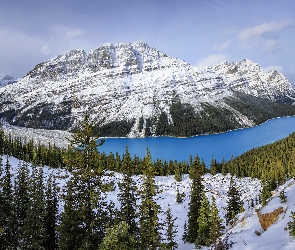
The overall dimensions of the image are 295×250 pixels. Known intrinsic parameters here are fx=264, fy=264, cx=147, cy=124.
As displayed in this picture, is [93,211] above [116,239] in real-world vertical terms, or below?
above

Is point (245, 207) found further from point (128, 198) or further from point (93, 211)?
point (93, 211)

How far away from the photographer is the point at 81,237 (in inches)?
925

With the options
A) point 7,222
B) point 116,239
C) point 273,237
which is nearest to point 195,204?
point 7,222

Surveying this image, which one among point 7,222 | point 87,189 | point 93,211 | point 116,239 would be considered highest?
point 87,189

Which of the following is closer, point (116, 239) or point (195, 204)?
point (116, 239)

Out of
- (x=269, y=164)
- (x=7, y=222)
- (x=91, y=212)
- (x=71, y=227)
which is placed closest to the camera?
(x=91, y=212)

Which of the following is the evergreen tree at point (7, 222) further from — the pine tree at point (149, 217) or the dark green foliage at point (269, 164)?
the dark green foliage at point (269, 164)

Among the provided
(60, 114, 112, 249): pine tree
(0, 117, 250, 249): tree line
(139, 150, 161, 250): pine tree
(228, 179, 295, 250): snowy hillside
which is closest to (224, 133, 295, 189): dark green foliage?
(0, 117, 250, 249): tree line

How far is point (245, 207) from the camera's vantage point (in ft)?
265

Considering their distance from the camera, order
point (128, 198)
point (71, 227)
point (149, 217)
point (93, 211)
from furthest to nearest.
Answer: point (128, 198)
point (149, 217)
point (71, 227)
point (93, 211)

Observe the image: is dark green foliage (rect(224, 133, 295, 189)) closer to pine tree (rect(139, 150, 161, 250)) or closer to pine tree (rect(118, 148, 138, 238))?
pine tree (rect(139, 150, 161, 250))

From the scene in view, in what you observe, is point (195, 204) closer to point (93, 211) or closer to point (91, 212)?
point (93, 211)

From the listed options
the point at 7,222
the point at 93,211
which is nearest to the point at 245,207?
the point at 7,222

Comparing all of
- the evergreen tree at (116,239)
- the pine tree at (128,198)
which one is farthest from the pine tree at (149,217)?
the evergreen tree at (116,239)
